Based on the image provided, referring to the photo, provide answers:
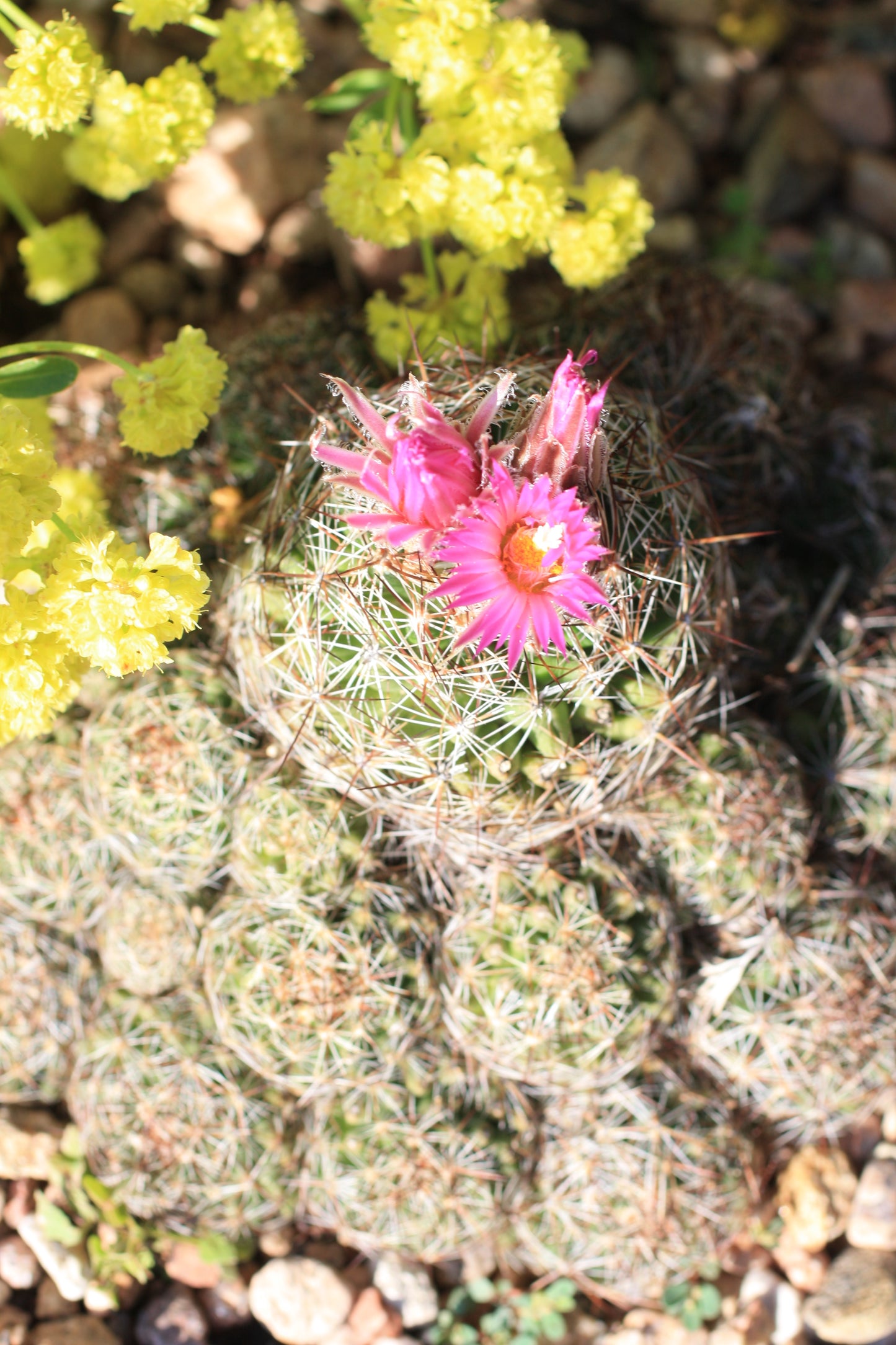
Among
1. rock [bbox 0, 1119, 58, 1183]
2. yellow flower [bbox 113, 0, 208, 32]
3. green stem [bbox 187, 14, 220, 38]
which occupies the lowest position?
rock [bbox 0, 1119, 58, 1183]

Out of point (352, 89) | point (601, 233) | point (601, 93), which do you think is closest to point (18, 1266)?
point (601, 233)

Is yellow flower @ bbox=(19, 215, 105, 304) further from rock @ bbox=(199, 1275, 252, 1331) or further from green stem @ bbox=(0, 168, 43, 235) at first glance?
rock @ bbox=(199, 1275, 252, 1331)

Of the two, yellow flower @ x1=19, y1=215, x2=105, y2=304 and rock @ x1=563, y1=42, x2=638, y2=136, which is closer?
yellow flower @ x1=19, y1=215, x2=105, y2=304

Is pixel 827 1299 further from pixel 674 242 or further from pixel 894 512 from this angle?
pixel 674 242

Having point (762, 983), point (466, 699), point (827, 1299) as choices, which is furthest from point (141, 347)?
point (827, 1299)

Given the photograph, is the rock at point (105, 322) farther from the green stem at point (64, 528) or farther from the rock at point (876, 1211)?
the rock at point (876, 1211)

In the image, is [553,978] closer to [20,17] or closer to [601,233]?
[601,233]

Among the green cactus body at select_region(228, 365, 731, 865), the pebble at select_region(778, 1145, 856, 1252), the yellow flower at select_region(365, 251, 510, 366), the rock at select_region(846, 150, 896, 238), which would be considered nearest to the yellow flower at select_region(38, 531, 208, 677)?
the green cactus body at select_region(228, 365, 731, 865)

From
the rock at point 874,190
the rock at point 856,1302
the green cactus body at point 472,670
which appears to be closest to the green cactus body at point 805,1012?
the rock at point 856,1302
